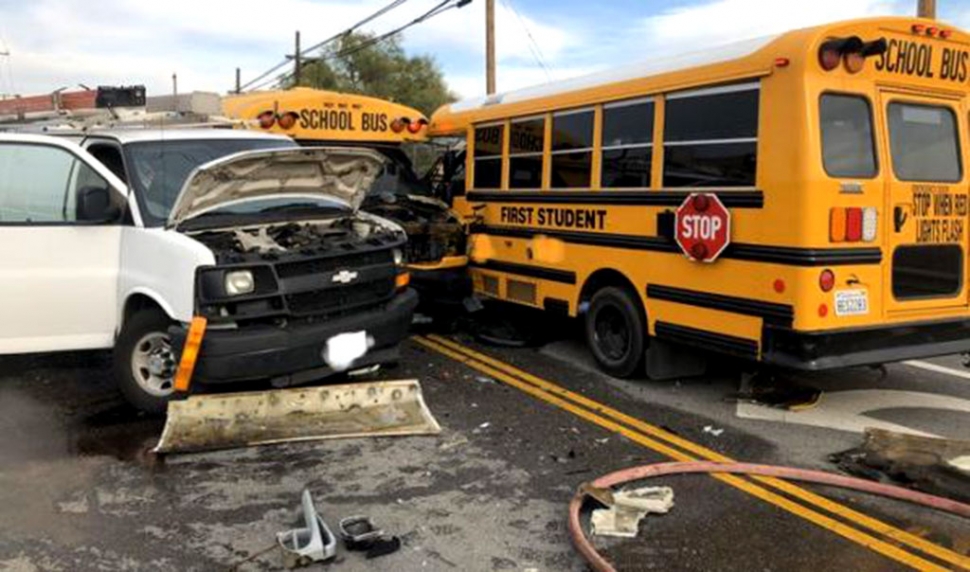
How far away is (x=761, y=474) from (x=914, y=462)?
0.85m

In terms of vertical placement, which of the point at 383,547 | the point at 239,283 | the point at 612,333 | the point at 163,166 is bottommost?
the point at 383,547

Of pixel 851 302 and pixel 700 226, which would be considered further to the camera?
pixel 700 226

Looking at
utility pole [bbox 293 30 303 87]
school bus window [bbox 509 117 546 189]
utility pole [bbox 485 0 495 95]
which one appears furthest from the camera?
utility pole [bbox 293 30 303 87]

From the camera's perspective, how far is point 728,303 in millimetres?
6211

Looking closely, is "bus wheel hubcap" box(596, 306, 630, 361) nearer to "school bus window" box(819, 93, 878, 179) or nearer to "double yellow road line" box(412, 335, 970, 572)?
"double yellow road line" box(412, 335, 970, 572)

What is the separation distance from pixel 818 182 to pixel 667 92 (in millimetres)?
1517

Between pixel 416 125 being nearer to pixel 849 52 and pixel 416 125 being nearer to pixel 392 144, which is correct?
pixel 392 144

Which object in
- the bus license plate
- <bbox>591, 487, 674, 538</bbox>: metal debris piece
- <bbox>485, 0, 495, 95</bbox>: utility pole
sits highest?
<bbox>485, 0, 495, 95</bbox>: utility pole

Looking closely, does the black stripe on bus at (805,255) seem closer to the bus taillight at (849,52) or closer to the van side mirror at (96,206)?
the bus taillight at (849,52)

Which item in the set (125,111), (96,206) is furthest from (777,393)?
(125,111)

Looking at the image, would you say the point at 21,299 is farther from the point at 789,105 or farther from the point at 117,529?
the point at 789,105

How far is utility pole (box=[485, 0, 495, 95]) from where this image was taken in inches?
887

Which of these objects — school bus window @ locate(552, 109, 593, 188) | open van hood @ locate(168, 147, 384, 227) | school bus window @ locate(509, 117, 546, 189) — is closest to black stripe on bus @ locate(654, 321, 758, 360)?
school bus window @ locate(552, 109, 593, 188)

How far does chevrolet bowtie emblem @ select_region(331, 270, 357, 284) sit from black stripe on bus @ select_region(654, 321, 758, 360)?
8.00 feet
